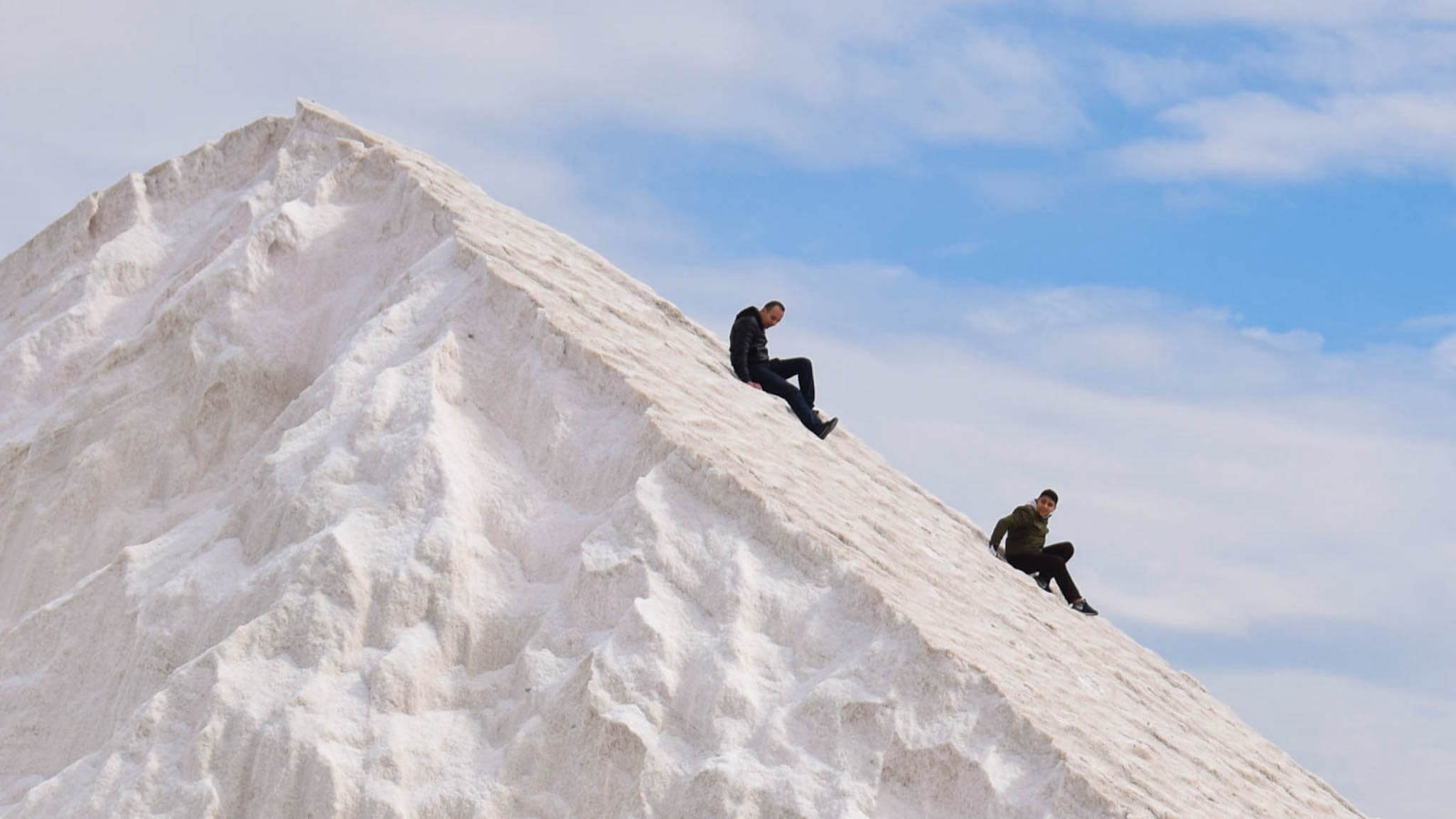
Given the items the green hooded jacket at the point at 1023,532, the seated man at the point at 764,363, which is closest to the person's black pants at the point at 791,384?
the seated man at the point at 764,363

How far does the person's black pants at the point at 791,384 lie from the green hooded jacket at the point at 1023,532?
7.38 feet

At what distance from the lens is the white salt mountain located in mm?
10289

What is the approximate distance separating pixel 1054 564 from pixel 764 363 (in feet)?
11.7

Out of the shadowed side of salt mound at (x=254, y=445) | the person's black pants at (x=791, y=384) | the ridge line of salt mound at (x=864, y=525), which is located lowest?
the shadowed side of salt mound at (x=254, y=445)

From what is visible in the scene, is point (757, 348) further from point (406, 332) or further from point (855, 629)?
point (855, 629)

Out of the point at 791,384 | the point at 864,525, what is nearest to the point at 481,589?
the point at 864,525

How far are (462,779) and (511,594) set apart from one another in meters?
1.52

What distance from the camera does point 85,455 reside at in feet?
47.4

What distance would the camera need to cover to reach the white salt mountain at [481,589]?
33.8 ft

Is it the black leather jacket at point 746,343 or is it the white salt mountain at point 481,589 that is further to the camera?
the black leather jacket at point 746,343

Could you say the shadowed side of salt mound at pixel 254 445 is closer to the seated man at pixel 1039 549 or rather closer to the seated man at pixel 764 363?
the seated man at pixel 764 363

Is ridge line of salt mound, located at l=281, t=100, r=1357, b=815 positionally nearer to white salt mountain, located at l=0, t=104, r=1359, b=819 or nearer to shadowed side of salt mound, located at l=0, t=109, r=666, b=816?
white salt mountain, located at l=0, t=104, r=1359, b=819

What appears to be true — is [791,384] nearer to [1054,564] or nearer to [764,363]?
[764,363]

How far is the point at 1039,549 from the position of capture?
52.1ft
